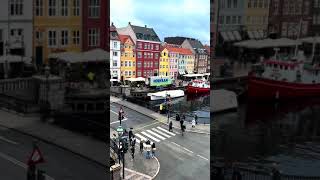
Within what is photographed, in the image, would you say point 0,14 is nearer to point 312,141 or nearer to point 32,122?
point 32,122

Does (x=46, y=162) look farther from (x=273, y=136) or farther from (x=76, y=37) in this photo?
(x=273, y=136)

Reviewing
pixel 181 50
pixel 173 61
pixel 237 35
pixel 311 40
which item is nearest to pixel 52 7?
pixel 237 35

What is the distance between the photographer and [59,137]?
4410 millimetres

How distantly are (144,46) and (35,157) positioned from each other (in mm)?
20316

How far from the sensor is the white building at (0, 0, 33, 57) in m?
4.07

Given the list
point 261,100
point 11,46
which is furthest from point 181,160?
point 11,46

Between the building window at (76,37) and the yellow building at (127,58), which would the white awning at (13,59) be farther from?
the yellow building at (127,58)

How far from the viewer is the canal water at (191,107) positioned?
1590 cm

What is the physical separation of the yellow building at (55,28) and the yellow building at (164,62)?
67.1 ft

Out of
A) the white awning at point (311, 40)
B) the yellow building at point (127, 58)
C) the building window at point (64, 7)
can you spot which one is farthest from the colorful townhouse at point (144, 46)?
the white awning at point (311, 40)

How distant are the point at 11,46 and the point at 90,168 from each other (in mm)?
1365

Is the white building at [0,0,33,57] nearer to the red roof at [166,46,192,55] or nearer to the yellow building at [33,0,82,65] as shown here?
the yellow building at [33,0,82,65]

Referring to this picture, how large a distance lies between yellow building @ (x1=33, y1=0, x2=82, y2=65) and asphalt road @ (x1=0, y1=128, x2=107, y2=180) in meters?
0.77

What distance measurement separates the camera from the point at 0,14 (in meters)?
4.05
